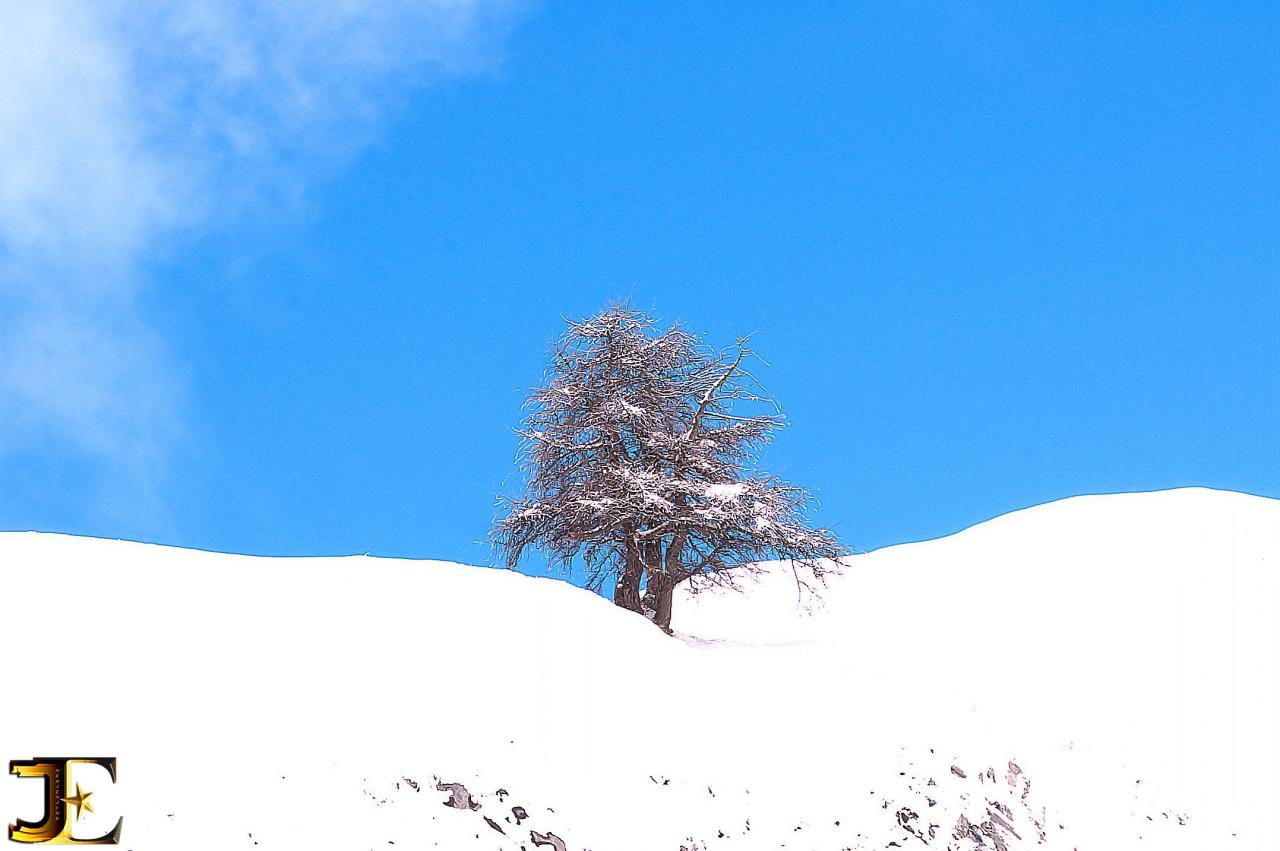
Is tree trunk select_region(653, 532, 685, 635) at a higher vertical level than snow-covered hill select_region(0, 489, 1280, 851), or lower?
higher

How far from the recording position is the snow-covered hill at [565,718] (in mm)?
12898

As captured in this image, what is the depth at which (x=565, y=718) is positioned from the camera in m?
16.3

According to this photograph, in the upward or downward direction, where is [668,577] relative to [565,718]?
upward

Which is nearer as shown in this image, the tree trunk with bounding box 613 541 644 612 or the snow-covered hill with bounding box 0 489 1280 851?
the snow-covered hill with bounding box 0 489 1280 851

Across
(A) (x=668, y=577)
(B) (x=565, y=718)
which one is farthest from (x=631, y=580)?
(B) (x=565, y=718)

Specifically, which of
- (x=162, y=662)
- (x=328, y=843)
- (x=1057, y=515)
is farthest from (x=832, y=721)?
(x=1057, y=515)

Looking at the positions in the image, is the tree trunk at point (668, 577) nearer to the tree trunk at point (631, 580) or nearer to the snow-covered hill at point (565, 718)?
the tree trunk at point (631, 580)

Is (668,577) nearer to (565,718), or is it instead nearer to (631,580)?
(631,580)

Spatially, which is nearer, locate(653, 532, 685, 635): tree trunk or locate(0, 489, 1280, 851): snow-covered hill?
locate(0, 489, 1280, 851): snow-covered hill

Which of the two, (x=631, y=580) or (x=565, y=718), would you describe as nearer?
(x=565, y=718)

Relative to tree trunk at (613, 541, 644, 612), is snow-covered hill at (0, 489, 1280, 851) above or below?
below

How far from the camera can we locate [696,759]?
16.3 m

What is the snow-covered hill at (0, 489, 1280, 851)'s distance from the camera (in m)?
12.9

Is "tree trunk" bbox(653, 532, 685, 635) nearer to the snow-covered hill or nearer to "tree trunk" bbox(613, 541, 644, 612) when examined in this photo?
"tree trunk" bbox(613, 541, 644, 612)
